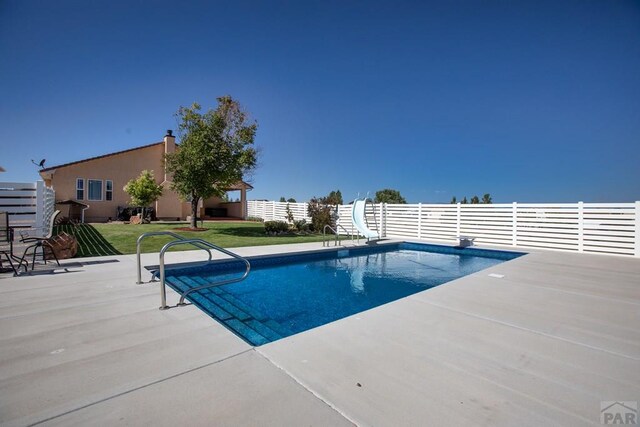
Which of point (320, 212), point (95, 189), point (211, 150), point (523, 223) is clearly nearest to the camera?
point (523, 223)

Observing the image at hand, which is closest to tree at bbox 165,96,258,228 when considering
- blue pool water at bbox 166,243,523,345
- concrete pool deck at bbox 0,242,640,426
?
blue pool water at bbox 166,243,523,345

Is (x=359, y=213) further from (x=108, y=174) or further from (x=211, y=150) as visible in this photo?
(x=108, y=174)

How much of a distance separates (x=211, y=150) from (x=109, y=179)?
448 inches

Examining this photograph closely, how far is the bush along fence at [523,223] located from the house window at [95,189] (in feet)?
54.3

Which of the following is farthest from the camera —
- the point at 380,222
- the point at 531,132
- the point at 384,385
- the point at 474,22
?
the point at 531,132

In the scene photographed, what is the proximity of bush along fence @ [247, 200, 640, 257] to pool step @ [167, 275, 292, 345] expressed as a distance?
32.7 ft

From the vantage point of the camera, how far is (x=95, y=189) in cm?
1891

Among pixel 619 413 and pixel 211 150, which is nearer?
pixel 619 413

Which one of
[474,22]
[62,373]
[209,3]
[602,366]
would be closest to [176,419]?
[62,373]

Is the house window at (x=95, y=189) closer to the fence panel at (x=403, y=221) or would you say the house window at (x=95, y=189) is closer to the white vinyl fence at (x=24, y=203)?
the white vinyl fence at (x=24, y=203)

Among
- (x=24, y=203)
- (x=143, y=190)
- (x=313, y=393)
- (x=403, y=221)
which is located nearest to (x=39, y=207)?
(x=24, y=203)

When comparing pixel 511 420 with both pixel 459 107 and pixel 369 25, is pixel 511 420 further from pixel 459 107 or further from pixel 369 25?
pixel 459 107

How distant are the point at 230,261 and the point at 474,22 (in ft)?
48.6

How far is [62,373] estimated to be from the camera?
6.89 ft
